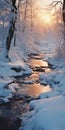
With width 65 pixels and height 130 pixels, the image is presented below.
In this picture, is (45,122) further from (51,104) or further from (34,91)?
(34,91)

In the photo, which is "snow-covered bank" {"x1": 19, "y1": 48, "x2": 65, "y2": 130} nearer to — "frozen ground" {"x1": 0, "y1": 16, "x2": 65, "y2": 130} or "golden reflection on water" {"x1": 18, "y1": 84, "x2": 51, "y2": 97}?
"frozen ground" {"x1": 0, "y1": 16, "x2": 65, "y2": 130}

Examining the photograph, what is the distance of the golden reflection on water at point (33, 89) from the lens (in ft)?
50.8

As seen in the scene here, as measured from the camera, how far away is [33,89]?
1639 cm

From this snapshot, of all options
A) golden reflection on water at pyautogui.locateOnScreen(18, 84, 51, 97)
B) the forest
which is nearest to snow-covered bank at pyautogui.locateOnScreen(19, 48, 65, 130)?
the forest

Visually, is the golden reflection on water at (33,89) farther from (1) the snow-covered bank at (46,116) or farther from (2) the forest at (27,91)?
(1) the snow-covered bank at (46,116)

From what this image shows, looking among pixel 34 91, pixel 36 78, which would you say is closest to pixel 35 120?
pixel 34 91

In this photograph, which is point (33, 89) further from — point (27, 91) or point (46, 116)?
point (46, 116)

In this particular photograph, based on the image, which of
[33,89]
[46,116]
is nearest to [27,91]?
[33,89]

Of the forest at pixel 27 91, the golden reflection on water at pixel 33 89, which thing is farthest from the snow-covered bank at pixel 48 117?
the golden reflection on water at pixel 33 89

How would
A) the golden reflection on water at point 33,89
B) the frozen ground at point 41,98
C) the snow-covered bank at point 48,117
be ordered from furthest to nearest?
the golden reflection on water at point 33,89
the frozen ground at point 41,98
the snow-covered bank at point 48,117

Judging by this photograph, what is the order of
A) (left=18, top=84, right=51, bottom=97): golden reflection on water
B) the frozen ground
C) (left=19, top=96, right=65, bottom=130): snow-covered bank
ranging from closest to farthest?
(left=19, top=96, right=65, bottom=130): snow-covered bank
the frozen ground
(left=18, top=84, right=51, bottom=97): golden reflection on water

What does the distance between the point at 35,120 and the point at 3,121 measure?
74.0 inches

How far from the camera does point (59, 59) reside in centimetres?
2898

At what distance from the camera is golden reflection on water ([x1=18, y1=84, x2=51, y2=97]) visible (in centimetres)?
1548
